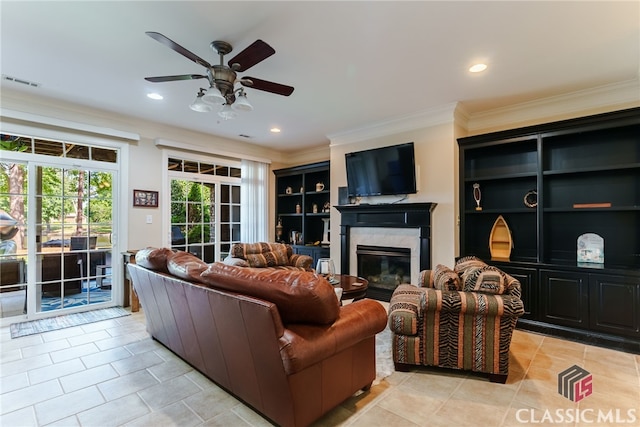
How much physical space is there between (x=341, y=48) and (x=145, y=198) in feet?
11.9

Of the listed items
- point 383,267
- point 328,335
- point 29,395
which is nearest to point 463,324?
point 328,335

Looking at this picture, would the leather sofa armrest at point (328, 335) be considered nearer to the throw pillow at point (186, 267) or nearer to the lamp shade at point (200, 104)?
the throw pillow at point (186, 267)

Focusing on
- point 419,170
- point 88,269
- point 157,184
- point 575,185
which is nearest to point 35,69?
point 157,184

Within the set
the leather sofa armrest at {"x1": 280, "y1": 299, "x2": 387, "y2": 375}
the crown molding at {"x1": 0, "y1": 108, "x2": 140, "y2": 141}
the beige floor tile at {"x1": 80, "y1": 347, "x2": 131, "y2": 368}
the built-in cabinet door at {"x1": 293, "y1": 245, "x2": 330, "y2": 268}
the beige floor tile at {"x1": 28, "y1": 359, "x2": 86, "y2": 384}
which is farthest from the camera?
the built-in cabinet door at {"x1": 293, "y1": 245, "x2": 330, "y2": 268}

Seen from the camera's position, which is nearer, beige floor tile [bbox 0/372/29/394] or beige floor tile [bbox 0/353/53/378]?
beige floor tile [bbox 0/372/29/394]

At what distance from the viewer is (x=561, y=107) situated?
3.68 meters

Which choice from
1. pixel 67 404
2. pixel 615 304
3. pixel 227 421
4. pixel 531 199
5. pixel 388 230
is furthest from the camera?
pixel 388 230

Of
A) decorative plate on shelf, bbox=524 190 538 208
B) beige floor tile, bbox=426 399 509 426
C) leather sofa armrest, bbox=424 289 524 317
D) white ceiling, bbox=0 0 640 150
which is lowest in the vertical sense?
beige floor tile, bbox=426 399 509 426

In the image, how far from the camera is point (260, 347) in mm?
1671

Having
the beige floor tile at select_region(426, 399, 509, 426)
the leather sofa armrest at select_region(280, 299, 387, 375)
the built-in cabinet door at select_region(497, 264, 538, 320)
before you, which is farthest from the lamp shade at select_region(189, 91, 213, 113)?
the built-in cabinet door at select_region(497, 264, 538, 320)

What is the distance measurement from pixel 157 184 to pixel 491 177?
477cm

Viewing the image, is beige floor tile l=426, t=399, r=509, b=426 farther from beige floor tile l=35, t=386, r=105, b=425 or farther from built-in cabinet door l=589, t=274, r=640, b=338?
beige floor tile l=35, t=386, r=105, b=425

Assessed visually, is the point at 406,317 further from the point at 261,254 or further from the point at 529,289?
the point at 261,254

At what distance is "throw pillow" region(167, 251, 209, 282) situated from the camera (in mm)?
2230
